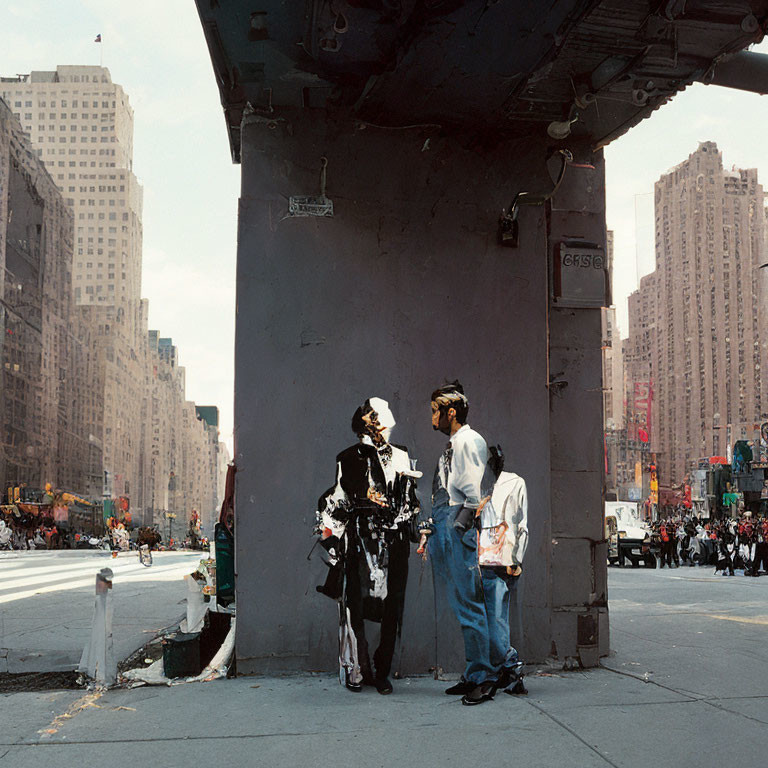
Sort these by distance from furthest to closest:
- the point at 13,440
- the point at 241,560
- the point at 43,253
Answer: the point at 43,253
the point at 13,440
the point at 241,560

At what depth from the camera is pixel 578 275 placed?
7777 millimetres

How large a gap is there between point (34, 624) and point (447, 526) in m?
6.22

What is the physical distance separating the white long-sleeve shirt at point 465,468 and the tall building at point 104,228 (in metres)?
135

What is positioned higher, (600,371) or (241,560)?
(600,371)

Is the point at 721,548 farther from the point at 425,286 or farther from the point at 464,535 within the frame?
the point at 425,286

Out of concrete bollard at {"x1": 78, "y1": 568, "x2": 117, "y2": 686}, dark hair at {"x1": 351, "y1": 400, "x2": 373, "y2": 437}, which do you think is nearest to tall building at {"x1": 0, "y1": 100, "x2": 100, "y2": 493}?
concrete bollard at {"x1": 78, "y1": 568, "x2": 117, "y2": 686}

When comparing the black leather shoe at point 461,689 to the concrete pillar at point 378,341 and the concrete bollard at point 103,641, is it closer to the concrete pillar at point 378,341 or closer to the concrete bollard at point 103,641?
the concrete pillar at point 378,341

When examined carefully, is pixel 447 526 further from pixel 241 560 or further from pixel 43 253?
pixel 43 253

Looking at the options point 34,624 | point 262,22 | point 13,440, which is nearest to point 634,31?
point 262,22

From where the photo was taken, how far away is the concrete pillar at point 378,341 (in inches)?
271

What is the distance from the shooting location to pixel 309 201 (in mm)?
7199

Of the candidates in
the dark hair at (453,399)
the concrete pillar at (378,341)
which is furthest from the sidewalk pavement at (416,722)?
the dark hair at (453,399)

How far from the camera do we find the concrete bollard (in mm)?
6766

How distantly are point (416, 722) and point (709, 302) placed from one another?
14239cm
